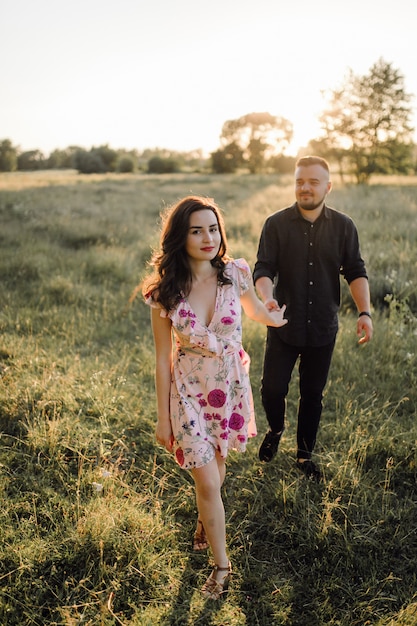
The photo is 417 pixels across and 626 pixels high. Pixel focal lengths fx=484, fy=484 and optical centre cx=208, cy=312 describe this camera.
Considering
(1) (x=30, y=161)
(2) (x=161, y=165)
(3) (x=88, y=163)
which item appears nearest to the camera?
(2) (x=161, y=165)

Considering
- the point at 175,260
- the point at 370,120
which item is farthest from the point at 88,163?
the point at 175,260

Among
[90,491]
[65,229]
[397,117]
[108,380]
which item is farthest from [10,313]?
[397,117]

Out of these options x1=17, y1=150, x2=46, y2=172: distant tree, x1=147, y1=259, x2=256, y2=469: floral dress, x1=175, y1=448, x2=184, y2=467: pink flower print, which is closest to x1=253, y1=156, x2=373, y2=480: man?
x1=147, y1=259, x2=256, y2=469: floral dress

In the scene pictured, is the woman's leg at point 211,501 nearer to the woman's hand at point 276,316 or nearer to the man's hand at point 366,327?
the woman's hand at point 276,316

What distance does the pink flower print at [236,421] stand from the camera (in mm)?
2658

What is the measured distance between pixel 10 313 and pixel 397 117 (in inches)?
1374

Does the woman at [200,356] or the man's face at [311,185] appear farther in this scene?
the man's face at [311,185]

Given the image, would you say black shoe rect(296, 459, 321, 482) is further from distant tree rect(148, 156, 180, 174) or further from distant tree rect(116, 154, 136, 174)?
distant tree rect(116, 154, 136, 174)

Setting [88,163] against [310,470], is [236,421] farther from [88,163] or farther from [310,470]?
[88,163]

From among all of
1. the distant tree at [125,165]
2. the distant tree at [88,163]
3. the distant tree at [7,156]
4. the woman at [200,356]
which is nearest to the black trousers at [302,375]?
the woman at [200,356]

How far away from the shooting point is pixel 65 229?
450 inches

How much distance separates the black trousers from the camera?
340cm

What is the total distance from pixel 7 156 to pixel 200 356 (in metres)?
71.2

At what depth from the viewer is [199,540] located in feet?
9.61
